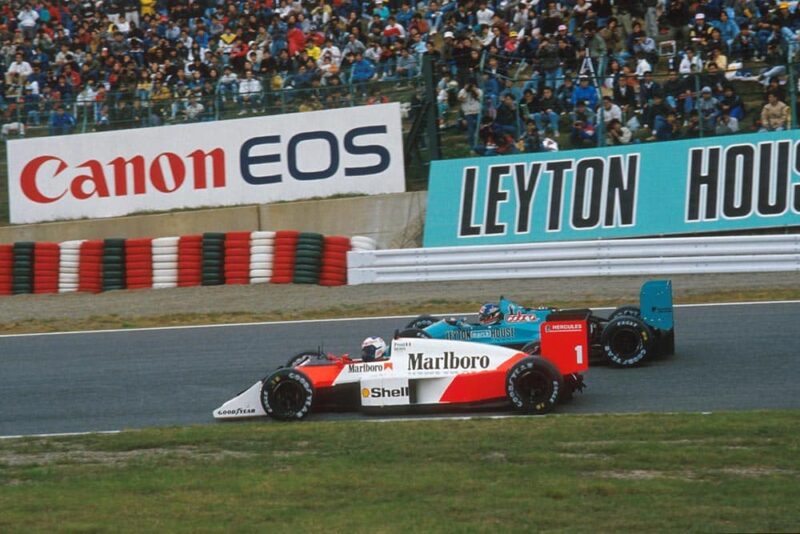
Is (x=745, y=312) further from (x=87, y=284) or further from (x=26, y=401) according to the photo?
(x=87, y=284)

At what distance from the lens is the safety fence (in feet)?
67.5

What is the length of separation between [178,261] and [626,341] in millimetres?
10047

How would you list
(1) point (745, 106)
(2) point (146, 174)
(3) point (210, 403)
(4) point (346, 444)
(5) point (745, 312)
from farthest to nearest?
(2) point (146, 174) < (1) point (745, 106) < (5) point (745, 312) < (3) point (210, 403) < (4) point (346, 444)

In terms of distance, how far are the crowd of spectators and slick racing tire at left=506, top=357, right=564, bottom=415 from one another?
982 centimetres

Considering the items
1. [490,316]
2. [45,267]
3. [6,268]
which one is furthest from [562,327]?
[6,268]

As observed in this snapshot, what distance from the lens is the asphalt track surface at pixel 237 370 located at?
1238 centimetres

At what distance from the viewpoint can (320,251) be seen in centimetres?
2056

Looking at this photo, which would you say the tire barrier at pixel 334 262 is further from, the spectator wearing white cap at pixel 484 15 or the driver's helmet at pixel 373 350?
the driver's helmet at pixel 373 350

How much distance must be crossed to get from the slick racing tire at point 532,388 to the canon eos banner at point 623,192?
913cm

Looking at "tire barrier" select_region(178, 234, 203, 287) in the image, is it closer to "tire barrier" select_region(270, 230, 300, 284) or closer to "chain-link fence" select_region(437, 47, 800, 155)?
"tire barrier" select_region(270, 230, 300, 284)

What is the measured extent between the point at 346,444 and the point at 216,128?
1341 cm

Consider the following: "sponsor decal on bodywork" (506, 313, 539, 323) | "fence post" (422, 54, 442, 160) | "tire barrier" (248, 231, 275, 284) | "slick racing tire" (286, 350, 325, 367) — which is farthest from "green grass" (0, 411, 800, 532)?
"fence post" (422, 54, 442, 160)

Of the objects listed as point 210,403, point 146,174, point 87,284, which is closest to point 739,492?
point 210,403

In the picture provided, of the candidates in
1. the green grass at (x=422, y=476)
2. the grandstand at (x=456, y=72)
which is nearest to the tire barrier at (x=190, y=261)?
the grandstand at (x=456, y=72)
